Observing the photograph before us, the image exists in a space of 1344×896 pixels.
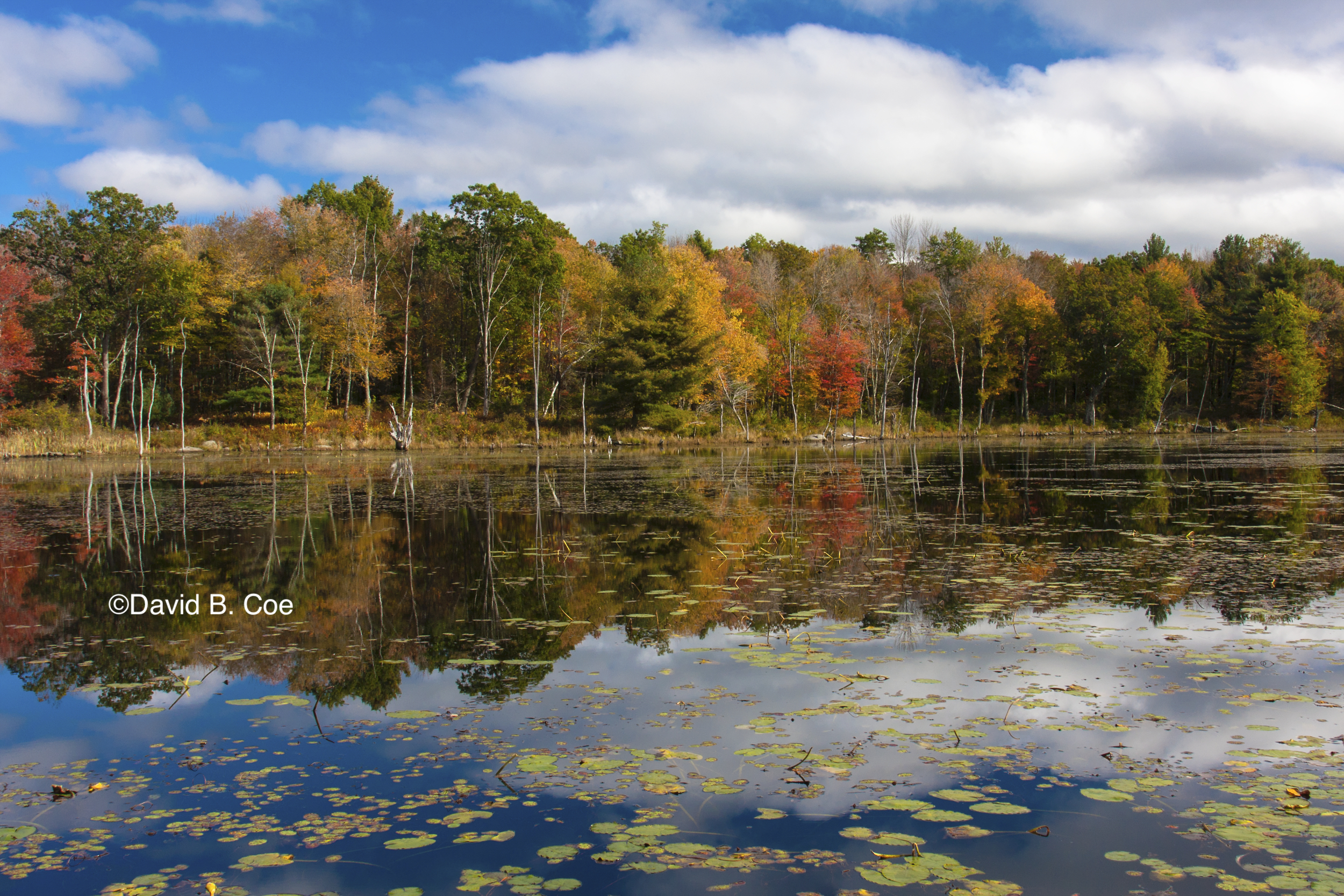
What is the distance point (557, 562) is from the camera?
40.7ft

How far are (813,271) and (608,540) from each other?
61.4m

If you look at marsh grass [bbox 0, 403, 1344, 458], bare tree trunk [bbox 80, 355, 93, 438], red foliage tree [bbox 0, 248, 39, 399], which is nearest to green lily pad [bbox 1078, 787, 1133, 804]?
marsh grass [bbox 0, 403, 1344, 458]

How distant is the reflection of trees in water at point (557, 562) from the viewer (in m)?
8.26

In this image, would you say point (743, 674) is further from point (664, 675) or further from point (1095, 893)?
point (1095, 893)

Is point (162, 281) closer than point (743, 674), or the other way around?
point (743, 674)

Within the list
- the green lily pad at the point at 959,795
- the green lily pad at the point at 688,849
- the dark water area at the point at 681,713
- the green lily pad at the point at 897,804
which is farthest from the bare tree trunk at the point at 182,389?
the green lily pad at the point at 959,795

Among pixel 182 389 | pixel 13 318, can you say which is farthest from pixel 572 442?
pixel 13 318

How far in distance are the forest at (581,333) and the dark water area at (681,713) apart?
38712 mm

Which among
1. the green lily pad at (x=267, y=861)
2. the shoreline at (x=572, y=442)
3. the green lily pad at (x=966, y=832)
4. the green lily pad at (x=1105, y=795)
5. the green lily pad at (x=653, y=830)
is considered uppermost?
the shoreline at (x=572, y=442)

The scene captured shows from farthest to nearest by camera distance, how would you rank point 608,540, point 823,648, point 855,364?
1. point 855,364
2. point 608,540
3. point 823,648

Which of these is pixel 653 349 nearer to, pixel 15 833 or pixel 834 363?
pixel 834 363

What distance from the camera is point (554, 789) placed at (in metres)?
5.01

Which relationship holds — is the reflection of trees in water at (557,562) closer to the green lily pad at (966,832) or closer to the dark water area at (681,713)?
the dark water area at (681,713)

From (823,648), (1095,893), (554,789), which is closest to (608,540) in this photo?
(823,648)
